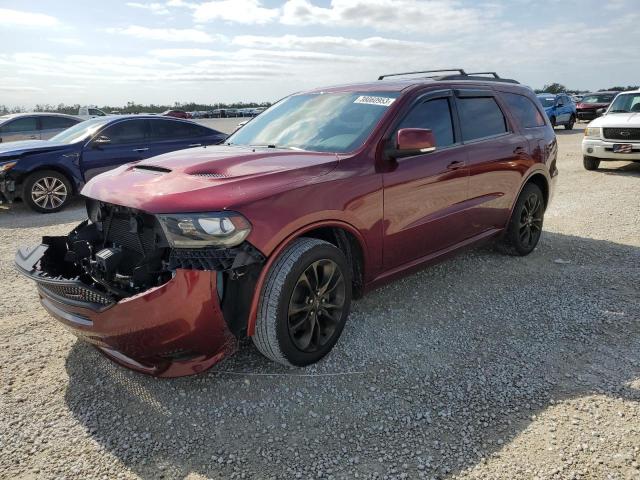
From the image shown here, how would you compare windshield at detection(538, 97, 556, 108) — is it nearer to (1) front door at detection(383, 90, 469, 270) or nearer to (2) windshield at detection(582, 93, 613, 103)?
(2) windshield at detection(582, 93, 613, 103)

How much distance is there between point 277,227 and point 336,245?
0.77 metres

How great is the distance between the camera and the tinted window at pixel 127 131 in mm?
8320

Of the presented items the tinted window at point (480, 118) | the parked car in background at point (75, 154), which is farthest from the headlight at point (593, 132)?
the parked car in background at point (75, 154)

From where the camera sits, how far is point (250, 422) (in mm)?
2650

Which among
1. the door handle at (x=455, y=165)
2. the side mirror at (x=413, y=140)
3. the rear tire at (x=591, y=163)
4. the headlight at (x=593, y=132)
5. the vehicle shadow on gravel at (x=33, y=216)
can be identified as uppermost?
the headlight at (x=593, y=132)

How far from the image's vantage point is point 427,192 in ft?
12.3

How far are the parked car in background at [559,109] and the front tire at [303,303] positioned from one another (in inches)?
863

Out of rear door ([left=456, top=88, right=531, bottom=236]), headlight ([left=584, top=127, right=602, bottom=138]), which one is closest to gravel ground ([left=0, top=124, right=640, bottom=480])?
rear door ([left=456, top=88, right=531, bottom=236])

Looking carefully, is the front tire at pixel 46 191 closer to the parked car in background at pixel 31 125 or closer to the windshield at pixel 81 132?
the windshield at pixel 81 132

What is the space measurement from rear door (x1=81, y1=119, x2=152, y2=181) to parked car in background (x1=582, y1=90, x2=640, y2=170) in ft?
30.2

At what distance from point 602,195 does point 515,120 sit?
4484 mm

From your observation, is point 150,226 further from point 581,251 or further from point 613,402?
point 581,251

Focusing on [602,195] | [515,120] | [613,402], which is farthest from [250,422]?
[602,195]

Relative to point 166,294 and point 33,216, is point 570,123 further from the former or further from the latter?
point 166,294
